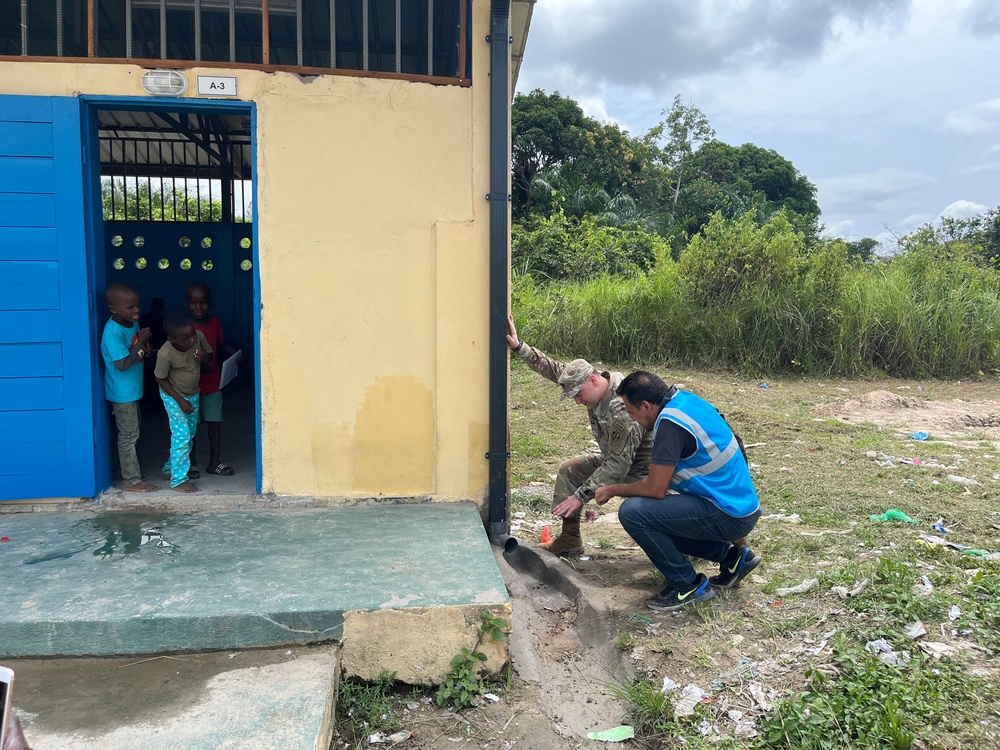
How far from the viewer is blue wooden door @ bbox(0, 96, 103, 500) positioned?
13.1ft

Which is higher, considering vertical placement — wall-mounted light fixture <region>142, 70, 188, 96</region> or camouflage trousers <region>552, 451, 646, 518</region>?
wall-mounted light fixture <region>142, 70, 188, 96</region>

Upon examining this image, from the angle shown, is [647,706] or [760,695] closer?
[760,695]

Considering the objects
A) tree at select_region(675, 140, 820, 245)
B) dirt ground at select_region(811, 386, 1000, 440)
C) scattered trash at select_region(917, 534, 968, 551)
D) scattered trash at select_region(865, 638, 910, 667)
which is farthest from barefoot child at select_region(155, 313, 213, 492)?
tree at select_region(675, 140, 820, 245)

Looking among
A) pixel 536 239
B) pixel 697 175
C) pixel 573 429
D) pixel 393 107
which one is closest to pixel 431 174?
pixel 393 107

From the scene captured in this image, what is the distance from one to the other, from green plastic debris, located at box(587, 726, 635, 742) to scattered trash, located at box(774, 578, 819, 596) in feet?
3.70

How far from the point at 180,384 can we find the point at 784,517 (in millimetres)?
4104

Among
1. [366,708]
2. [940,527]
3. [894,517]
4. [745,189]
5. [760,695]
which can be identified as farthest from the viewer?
[745,189]

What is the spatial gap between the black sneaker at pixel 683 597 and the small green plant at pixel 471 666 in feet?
3.15

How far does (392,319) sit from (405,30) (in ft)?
5.48

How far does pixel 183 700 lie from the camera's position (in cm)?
261

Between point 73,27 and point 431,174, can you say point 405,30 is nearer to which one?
point 431,174

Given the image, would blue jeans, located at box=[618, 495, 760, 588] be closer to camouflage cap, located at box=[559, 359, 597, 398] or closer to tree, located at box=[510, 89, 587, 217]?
camouflage cap, located at box=[559, 359, 597, 398]

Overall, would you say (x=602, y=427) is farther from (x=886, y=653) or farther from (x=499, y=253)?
(x=886, y=653)

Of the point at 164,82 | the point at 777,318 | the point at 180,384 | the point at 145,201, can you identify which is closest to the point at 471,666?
the point at 180,384
